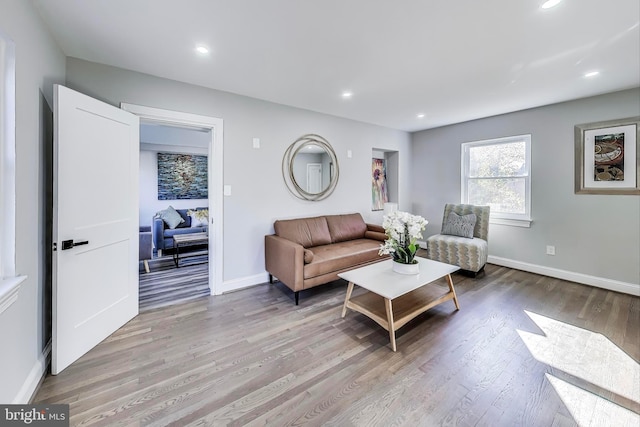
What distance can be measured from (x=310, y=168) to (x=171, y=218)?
305cm

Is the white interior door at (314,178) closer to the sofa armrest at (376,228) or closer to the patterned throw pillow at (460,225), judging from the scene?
the sofa armrest at (376,228)

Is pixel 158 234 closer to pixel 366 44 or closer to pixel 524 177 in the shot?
pixel 366 44

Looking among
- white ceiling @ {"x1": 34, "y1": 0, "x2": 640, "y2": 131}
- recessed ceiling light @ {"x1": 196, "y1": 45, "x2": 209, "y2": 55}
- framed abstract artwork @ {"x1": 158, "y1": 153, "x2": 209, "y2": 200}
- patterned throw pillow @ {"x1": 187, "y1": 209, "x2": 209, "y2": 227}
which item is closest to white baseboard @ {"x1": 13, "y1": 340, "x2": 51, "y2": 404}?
white ceiling @ {"x1": 34, "y1": 0, "x2": 640, "y2": 131}

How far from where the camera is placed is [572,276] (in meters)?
3.55

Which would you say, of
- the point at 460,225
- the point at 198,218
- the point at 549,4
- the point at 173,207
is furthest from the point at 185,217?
the point at 549,4

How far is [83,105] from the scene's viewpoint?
77.8 inches

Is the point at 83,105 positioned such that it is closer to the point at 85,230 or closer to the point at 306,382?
the point at 85,230

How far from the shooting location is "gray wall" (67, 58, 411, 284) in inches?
99.5

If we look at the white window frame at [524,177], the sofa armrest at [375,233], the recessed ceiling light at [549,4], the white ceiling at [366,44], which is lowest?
the sofa armrest at [375,233]

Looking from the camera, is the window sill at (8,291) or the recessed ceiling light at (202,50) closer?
the window sill at (8,291)

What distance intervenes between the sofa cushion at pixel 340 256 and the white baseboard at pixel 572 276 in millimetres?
2204

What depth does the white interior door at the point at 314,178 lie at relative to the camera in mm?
3941

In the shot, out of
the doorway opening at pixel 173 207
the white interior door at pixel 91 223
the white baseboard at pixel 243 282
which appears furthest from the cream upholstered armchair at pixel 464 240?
the white interior door at pixel 91 223

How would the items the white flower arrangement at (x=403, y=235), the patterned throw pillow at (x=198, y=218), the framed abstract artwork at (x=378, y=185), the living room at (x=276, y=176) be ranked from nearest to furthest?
the living room at (x=276, y=176) → the white flower arrangement at (x=403, y=235) → the framed abstract artwork at (x=378, y=185) → the patterned throw pillow at (x=198, y=218)
